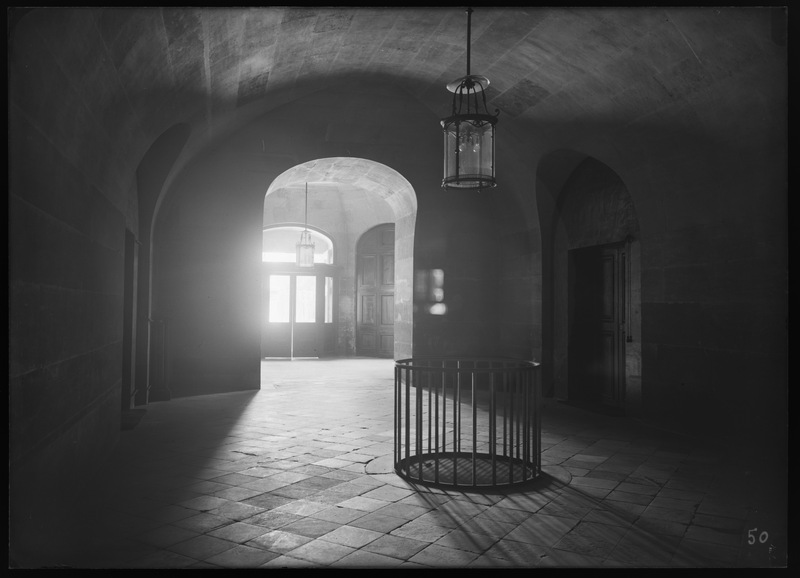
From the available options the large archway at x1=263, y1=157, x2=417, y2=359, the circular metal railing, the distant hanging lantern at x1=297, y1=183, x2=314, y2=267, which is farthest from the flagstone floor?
the large archway at x1=263, y1=157, x2=417, y2=359

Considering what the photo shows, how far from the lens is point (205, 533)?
3.38 meters

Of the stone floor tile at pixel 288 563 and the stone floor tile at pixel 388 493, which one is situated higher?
the stone floor tile at pixel 388 493

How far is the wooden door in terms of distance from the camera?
51.5ft

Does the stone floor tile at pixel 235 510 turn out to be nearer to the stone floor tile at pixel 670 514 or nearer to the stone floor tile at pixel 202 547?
the stone floor tile at pixel 202 547

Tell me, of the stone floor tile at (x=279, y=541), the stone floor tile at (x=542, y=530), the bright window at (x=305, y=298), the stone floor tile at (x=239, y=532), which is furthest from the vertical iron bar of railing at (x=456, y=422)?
the bright window at (x=305, y=298)

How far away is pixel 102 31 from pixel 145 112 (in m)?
1.57

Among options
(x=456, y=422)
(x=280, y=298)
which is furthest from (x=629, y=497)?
(x=280, y=298)

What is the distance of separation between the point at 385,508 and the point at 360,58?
5.42 m

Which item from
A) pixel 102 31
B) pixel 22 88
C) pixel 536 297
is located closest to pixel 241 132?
pixel 536 297

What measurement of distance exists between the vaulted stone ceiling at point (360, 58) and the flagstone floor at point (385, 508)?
2.17 metres

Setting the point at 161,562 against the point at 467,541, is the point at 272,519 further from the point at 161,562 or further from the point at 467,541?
the point at 467,541

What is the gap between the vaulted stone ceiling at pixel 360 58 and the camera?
356 centimetres

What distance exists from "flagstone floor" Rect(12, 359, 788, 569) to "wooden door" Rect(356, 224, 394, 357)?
9496mm

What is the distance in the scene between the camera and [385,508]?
3828 mm
